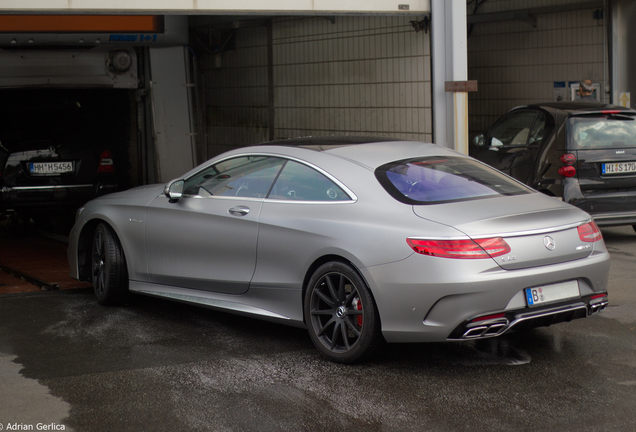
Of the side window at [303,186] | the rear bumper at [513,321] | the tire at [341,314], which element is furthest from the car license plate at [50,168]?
the rear bumper at [513,321]

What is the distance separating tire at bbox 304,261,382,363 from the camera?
470 cm

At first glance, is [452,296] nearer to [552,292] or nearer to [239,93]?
[552,292]

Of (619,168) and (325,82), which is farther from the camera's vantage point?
(325,82)

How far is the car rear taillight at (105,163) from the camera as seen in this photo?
35.7ft

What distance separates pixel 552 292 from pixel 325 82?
8.08 m

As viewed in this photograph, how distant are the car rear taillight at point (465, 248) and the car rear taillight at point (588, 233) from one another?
656mm

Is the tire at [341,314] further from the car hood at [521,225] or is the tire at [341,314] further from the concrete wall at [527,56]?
the concrete wall at [527,56]

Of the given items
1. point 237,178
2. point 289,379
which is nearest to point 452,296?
point 289,379

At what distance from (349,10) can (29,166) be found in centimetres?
470

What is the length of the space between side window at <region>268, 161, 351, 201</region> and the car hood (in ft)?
2.18

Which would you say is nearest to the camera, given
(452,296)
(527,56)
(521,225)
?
(452,296)

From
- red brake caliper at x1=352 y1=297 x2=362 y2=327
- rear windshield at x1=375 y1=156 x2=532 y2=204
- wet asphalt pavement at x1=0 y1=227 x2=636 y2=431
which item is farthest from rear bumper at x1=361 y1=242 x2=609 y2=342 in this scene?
rear windshield at x1=375 y1=156 x2=532 y2=204

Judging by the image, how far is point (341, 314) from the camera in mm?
4887

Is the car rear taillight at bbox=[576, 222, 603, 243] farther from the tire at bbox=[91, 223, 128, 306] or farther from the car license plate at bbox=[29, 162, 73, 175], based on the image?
the car license plate at bbox=[29, 162, 73, 175]
